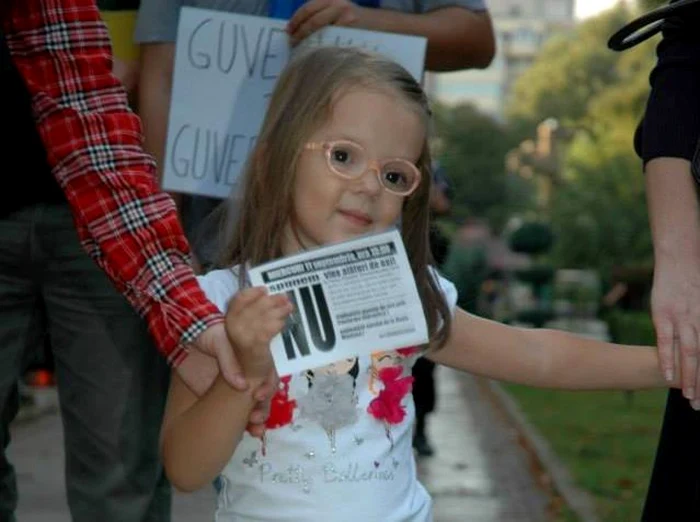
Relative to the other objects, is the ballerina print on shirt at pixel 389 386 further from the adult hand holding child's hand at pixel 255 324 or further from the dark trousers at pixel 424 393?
the dark trousers at pixel 424 393

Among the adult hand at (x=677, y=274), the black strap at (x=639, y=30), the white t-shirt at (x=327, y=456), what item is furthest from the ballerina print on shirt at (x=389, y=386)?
the black strap at (x=639, y=30)

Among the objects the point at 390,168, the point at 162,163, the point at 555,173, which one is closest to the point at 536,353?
the point at 390,168

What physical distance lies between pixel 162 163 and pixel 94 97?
2.70 ft

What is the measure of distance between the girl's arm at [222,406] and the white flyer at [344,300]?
2.8 inches

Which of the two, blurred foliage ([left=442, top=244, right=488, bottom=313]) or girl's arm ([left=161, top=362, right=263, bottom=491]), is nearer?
girl's arm ([left=161, top=362, right=263, bottom=491])

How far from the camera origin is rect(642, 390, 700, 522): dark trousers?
3.26 meters

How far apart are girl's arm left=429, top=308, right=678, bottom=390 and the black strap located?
0.60 metres

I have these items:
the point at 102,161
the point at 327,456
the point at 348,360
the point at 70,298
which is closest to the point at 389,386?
the point at 348,360

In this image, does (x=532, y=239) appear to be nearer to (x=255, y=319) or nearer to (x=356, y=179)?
(x=356, y=179)

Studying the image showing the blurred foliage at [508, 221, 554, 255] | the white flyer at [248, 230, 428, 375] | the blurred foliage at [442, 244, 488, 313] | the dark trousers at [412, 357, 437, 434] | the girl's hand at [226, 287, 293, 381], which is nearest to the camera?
the girl's hand at [226, 287, 293, 381]

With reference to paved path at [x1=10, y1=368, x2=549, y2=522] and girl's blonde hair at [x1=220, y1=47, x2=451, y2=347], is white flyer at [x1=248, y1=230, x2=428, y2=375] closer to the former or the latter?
girl's blonde hair at [x1=220, y1=47, x2=451, y2=347]

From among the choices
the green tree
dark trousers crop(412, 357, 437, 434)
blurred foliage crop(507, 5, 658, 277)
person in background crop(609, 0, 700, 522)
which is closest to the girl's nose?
person in background crop(609, 0, 700, 522)

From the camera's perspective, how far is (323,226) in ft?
10.3

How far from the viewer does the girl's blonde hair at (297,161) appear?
3246 millimetres
